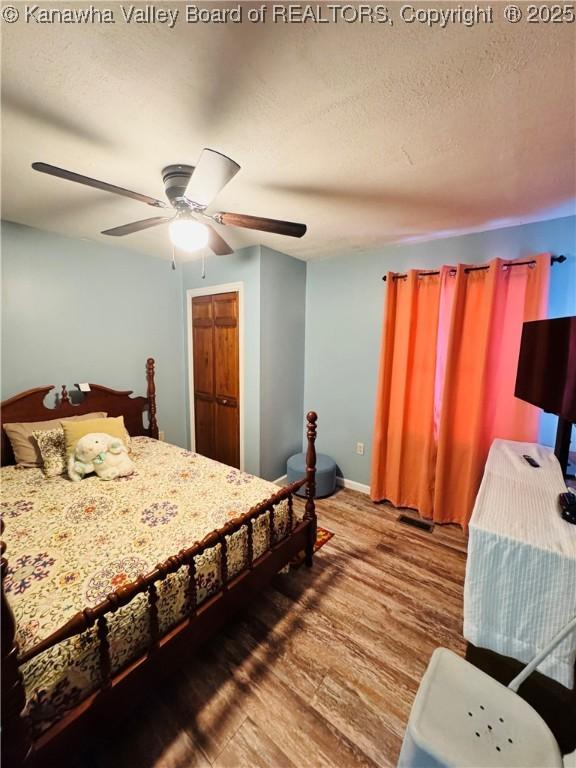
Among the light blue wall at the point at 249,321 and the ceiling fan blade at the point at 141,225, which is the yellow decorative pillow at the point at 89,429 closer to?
the light blue wall at the point at 249,321

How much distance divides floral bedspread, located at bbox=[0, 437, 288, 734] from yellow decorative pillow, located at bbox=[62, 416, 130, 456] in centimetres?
29

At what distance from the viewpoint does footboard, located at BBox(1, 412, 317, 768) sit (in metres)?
0.81

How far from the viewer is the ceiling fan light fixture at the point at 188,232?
153 centimetres

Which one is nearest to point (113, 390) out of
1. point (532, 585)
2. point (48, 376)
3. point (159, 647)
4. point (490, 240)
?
point (48, 376)

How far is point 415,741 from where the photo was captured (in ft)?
2.94

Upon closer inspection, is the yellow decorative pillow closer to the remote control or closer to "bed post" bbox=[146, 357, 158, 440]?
"bed post" bbox=[146, 357, 158, 440]

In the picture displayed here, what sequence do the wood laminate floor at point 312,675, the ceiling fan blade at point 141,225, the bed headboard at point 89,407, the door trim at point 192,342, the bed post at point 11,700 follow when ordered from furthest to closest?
the door trim at point 192,342 < the bed headboard at point 89,407 < the ceiling fan blade at point 141,225 < the wood laminate floor at point 312,675 < the bed post at point 11,700

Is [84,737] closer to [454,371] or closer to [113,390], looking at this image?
[113,390]

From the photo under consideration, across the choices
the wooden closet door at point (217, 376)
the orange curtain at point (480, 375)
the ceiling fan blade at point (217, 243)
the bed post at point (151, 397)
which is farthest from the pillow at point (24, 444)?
the orange curtain at point (480, 375)

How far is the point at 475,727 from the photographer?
93 centimetres

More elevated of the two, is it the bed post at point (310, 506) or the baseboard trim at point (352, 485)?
the bed post at point (310, 506)

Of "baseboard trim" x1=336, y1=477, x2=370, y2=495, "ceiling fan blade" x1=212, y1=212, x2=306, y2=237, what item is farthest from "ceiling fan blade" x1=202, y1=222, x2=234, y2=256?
"baseboard trim" x1=336, y1=477, x2=370, y2=495

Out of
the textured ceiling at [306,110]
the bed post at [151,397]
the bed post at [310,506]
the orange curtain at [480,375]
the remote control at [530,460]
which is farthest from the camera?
the bed post at [151,397]

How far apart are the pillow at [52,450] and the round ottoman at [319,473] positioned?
193 cm
